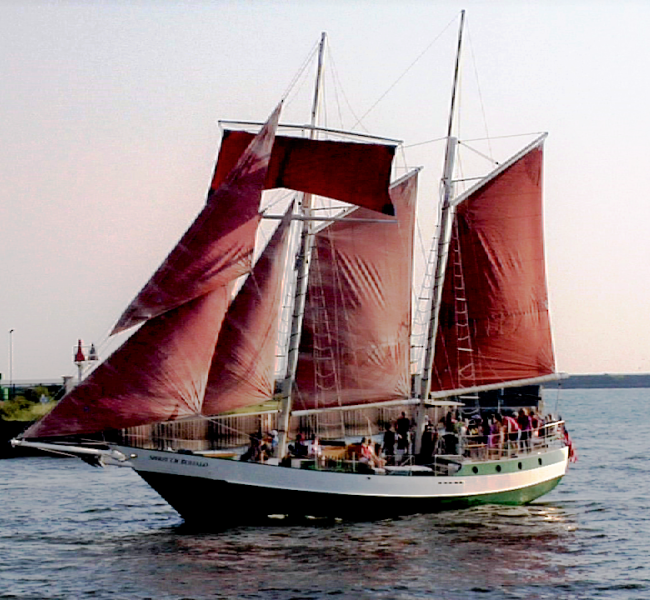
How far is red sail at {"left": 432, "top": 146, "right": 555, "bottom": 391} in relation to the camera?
46.6 m

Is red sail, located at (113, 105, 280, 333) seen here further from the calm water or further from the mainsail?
the calm water

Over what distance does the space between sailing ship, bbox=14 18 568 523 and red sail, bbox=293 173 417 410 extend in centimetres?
6

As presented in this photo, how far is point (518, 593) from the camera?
102ft

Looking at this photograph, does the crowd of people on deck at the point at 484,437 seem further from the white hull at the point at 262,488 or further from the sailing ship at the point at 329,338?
the white hull at the point at 262,488

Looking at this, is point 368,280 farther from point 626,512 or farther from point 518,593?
point 518,593

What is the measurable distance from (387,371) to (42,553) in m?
14.1

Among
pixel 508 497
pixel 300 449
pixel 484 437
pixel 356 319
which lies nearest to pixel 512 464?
pixel 508 497

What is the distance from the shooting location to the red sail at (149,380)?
3725 centimetres

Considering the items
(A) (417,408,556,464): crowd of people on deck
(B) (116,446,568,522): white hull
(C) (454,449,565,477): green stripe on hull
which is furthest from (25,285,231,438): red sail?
(C) (454,449,565,477): green stripe on hull

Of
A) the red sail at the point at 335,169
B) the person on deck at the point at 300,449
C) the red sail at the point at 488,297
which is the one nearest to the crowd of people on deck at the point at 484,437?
the red sail at the point at 488,297

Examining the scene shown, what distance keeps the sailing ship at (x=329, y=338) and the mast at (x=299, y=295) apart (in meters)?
0.06

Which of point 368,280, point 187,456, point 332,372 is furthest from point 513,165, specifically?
point 187,456

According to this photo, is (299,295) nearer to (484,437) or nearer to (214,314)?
(214,314)

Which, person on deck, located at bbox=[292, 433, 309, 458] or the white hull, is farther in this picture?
person on deck, located at bbox=[292, 433, 309, 458]
